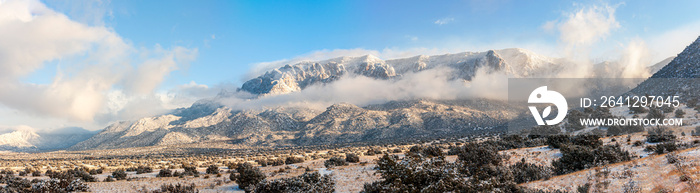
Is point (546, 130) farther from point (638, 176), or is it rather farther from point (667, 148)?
point (638, 176)

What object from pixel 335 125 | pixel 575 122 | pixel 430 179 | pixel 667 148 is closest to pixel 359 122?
pixel 335 125

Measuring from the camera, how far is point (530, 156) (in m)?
17.9

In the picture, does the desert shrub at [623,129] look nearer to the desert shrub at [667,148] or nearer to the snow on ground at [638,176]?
the desert shrub at [667,148]

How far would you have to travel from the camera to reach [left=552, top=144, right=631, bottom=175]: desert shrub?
12.7 meters

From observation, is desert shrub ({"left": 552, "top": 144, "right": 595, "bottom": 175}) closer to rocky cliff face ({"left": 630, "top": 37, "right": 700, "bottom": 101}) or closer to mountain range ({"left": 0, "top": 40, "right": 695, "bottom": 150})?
rocky cliff face ({"left": 630, "top": 37, "right": 700, "bottom": 101})

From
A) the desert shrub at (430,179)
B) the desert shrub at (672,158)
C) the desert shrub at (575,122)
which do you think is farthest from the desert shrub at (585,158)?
the desert shrub at (575,122)

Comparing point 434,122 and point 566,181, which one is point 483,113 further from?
point 566,181

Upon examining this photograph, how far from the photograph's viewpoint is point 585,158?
527 inches

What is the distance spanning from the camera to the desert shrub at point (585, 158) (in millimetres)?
12703

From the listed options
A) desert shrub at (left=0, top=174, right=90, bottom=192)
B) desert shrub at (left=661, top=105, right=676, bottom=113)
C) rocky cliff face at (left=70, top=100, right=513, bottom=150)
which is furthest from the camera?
rocky cliff face at (left=70, top=100, right=513, bottom=150)

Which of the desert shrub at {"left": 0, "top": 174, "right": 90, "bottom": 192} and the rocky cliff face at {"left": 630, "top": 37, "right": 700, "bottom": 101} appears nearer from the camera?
the desert shrub at {"left": 0, "top": 174, "right": 90, "bottom": 192}

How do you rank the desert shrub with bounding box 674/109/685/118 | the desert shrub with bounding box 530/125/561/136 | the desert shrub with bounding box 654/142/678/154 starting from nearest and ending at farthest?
the desert shrub with bounding box 654/142/678/154 → the desert shrub with bounding box 674/109/685/118 → the desert shrub with bounding box 530/125/561/136

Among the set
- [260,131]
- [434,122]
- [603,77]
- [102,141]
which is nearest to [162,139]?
[260,131]

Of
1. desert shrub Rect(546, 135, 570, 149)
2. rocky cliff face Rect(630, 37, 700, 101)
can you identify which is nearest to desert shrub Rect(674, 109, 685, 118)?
rocky cliff face Rect(630, 37, 700, 101)
